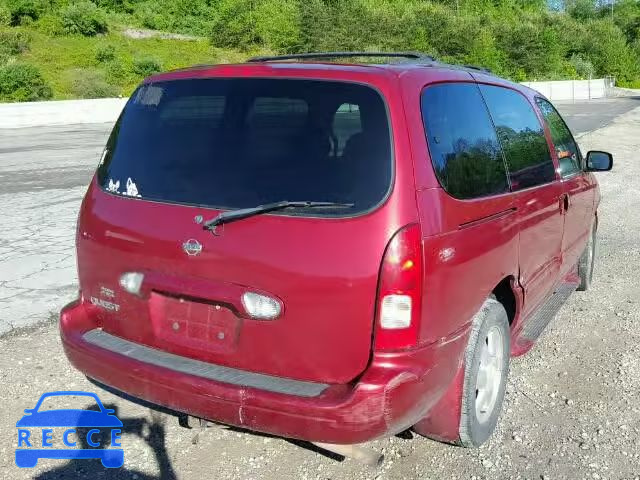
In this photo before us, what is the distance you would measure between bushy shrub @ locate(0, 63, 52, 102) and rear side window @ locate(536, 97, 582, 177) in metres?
38.9

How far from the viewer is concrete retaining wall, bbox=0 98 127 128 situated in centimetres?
2672

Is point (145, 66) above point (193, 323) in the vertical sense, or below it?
below

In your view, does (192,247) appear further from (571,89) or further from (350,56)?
(571,89)

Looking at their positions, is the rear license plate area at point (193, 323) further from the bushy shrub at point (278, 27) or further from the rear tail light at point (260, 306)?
the bushy shrub at point (278, 27)

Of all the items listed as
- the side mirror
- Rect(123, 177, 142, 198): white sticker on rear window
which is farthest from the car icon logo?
the side mirror

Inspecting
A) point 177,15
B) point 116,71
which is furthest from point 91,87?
point 177,15

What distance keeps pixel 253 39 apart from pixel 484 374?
65655 mm

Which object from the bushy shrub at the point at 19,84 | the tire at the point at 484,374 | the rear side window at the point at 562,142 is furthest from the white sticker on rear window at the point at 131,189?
the bushy shrub at the point at 19,84

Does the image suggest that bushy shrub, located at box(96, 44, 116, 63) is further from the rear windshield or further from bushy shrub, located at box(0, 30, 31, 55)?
the rear windshield

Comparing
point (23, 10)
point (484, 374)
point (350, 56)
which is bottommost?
point (484, 374)

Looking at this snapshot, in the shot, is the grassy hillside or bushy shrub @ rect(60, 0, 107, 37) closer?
the grassy hillside

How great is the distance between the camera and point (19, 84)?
39.1 meters

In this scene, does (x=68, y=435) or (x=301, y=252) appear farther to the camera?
(x=68, y=435)

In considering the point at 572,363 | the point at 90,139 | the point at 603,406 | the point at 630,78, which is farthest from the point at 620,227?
the point at 630,78
